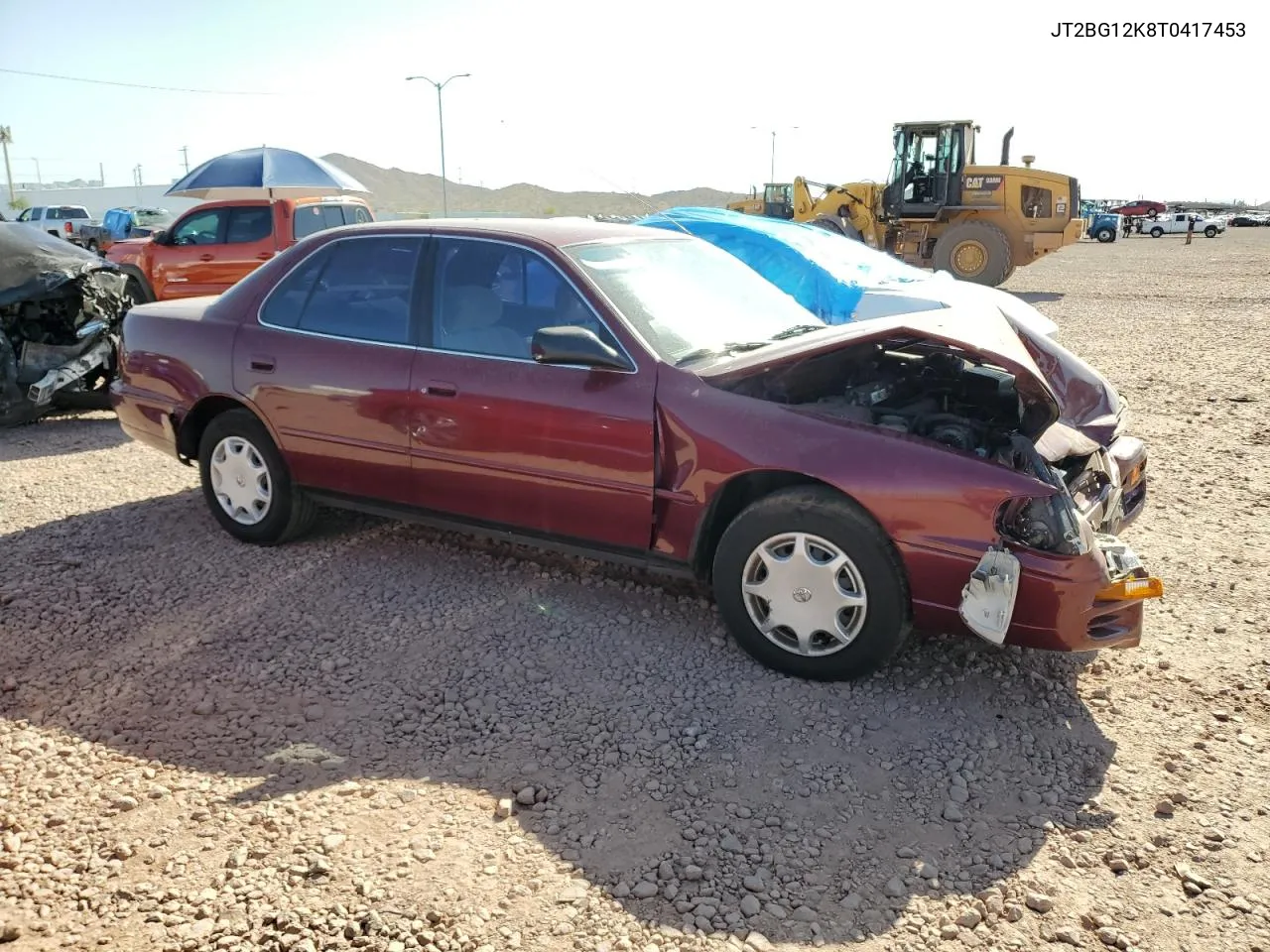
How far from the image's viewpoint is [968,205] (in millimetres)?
20062

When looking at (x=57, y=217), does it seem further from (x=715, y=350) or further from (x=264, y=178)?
(x=715, y=350)

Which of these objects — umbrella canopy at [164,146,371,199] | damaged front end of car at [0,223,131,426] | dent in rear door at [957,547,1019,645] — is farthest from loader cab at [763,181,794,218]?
dent in rear door at [957,547,1019,645]

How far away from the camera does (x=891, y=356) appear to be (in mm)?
4344

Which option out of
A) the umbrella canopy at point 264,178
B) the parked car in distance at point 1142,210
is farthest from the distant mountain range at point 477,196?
the umbrella canopy at point 264,178

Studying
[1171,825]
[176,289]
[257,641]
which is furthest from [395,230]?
[176,289]

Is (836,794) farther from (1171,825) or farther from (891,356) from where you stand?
(891,356)

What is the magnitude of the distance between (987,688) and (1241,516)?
112 inches

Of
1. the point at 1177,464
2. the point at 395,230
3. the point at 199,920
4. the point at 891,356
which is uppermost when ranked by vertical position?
the point at 395,230

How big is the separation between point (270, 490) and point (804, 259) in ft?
15.1

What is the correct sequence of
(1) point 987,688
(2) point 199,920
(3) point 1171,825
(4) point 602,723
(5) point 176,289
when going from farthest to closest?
1. (5) point 176,289
2. (1) point 987,688
3. (4) point 602,723
4. (3) point 1171,825
5. (2) point 199,920

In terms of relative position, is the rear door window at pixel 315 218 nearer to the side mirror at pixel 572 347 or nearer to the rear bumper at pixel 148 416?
the rear bumper at pixel 148 416

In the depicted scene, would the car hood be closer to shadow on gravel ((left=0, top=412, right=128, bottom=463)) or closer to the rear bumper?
the rear bumper

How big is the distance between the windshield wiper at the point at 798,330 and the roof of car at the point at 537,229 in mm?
781

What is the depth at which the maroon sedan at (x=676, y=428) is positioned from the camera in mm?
3424
